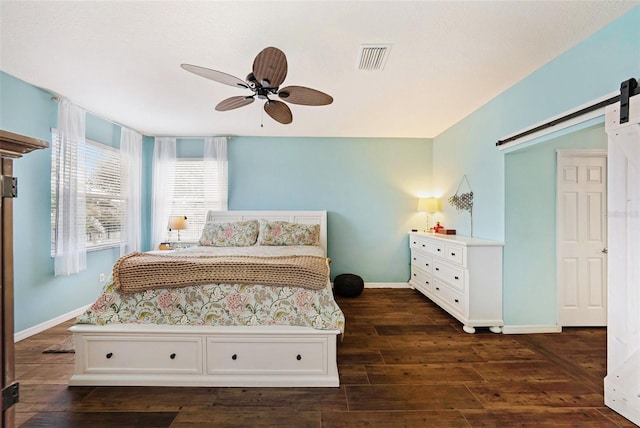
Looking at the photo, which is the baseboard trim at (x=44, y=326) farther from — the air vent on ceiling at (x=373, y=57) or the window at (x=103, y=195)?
the air vent on ceiling at (x=373, y=57)

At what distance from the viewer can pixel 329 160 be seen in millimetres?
4590

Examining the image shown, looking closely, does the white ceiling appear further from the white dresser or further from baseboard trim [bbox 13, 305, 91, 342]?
baseboard trim [bbox 13, 305, 91, 342]

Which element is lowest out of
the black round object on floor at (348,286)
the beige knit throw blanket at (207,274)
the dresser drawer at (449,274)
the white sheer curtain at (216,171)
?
the black round object on floor at (348,286)

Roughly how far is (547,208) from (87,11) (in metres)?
4.14

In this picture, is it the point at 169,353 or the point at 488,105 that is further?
the point at 488,105

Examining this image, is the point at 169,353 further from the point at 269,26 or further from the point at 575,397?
the point at 575,397

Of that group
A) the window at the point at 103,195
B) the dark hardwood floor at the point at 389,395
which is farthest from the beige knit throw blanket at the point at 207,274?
the window at the point at 103,195

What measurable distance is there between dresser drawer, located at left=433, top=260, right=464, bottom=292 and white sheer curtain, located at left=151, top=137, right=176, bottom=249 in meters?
4.06

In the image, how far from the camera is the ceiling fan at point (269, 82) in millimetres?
1729

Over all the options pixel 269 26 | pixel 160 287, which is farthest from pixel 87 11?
pixel 160 287

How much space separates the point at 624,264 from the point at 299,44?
2.58 metres

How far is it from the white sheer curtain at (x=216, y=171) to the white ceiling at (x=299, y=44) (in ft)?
3.90

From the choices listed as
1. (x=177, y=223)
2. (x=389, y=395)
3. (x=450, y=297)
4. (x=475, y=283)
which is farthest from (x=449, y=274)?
(x=177, y=223)

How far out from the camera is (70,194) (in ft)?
10.3
